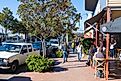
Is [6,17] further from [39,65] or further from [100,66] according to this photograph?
[100,66]

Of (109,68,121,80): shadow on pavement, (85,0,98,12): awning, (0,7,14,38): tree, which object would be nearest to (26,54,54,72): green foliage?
(109,68,121,80): shadow on pavement

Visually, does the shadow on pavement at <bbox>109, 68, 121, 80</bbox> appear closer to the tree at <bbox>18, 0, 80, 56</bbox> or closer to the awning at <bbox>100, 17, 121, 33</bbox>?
the awning at <bbox>100, 17, 121, 33</bbox>

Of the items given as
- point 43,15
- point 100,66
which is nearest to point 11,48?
point 43,15

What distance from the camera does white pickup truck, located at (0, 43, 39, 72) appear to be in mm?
16625

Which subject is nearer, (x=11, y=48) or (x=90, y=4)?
(x=11, y=48)

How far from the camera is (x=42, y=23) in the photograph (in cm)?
1833

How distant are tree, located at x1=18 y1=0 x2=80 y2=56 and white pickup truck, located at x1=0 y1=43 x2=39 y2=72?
1.43m

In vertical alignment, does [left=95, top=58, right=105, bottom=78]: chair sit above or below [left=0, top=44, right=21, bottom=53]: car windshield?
below

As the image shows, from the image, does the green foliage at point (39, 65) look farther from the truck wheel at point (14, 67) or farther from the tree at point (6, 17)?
the tree at point (6, 17)

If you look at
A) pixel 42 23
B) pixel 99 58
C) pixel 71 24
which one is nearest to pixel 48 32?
pixel 42 23

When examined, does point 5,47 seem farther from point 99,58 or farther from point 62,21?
point 99,58

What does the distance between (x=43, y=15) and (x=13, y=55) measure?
10.0 feet

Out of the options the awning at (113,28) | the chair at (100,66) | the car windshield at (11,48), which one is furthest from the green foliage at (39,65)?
the awning at (113,28)

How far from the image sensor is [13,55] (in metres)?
17.4
